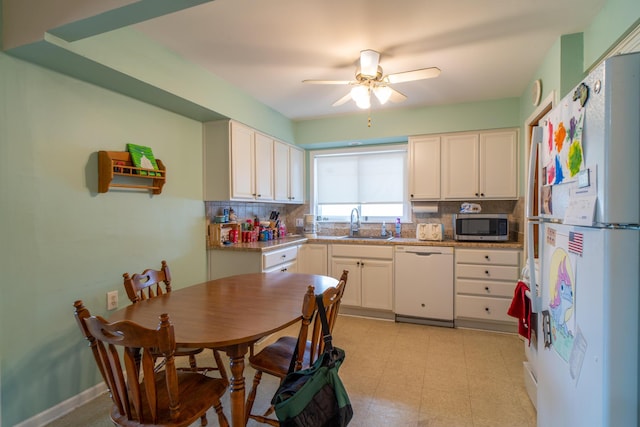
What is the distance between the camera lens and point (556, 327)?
3.89ft

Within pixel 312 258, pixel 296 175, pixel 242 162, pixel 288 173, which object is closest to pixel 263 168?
pixel 242 162

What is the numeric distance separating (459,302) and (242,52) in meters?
3.14

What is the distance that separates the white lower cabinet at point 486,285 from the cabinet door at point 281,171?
2.13 meters

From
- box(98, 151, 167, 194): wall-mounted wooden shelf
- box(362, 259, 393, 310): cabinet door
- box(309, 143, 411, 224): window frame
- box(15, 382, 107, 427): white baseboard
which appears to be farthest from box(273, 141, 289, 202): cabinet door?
box(15, 382, 107, 427): white baseboard

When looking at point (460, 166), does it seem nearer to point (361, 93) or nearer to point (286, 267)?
point (361, 93)

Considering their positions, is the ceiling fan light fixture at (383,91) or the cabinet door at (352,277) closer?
the ceiling fan light fixture at (383,91)

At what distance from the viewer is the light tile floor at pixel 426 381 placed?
1851 millimetres

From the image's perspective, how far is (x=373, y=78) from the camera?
236 centimetres

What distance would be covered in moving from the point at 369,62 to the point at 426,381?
2.40m

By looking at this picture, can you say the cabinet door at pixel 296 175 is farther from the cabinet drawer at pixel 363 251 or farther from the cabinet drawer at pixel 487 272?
the cabinet drawer at pixel 487 272

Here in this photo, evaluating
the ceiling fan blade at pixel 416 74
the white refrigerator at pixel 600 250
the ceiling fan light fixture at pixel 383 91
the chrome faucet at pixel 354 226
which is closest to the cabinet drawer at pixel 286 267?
the chrome faucet at pixel 354 226

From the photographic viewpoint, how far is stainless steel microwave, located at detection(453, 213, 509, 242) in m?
3.24

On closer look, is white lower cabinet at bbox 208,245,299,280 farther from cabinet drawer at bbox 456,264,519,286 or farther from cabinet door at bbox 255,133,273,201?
cabinet drawer at bbox 456,264,519,286

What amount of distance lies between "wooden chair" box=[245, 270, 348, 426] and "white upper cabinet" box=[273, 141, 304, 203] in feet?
7.34
